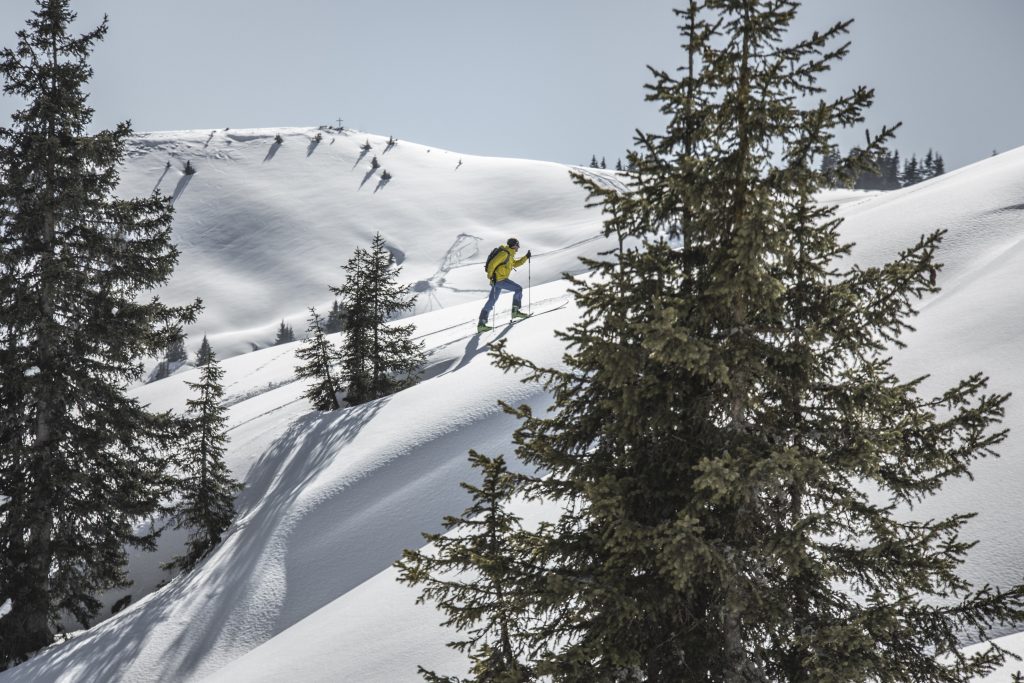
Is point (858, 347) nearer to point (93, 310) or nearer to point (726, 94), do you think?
point (726, 94)

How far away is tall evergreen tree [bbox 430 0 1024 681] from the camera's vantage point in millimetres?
3910

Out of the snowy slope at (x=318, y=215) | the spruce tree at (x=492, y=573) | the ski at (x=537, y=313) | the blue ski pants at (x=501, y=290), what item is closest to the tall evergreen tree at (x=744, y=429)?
the spruce tree at (x=492, y=573)

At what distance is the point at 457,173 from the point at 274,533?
113319mm

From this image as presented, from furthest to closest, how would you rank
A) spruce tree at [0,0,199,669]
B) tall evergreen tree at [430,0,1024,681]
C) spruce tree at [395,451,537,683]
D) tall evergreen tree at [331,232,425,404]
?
tall evergreen tree at [331,232,425,404], spruce tree at [0,0,199,669], spruce tree at [395,451,537,683], tall evergreen tree at [430,0,1024,681]

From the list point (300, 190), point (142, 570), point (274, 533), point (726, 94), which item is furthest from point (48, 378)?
point (300, 190)

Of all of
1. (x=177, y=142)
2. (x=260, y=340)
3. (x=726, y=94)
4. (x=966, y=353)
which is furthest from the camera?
(x=177, y=142)

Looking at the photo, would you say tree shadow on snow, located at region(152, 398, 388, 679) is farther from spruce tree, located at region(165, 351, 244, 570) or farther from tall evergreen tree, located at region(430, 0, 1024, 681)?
tall evergreen tree, located at region(430, 0, 1024, 681)

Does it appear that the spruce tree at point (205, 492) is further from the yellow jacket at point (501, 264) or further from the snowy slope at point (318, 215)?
the snowy slope at point (318, 215)

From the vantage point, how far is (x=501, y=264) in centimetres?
1727

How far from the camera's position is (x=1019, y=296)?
1095 centimetres

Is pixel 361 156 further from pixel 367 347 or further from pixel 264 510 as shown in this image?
pixel 264 510

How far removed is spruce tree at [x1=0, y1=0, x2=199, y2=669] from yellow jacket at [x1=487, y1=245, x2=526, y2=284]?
8200 millimetres

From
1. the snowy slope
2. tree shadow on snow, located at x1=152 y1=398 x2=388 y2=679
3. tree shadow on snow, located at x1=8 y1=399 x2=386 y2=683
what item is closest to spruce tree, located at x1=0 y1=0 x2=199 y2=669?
tree shadow on snow, located at x1=8 y1=399 x2=386 y2=683

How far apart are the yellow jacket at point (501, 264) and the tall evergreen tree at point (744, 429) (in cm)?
1233
